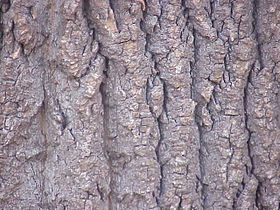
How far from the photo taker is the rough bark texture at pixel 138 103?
158 centimetres

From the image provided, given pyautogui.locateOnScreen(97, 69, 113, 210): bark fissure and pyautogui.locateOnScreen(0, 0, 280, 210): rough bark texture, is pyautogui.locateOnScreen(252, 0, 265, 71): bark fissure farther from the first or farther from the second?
pyautogui.locateOnScreen(97, 69, 113, 210): bark fissure

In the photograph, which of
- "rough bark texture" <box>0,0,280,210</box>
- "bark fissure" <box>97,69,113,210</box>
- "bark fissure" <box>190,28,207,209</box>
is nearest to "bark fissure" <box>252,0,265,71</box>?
"rough bark texture" <box>0,0,280,210</box>

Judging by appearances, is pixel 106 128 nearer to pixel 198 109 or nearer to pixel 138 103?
pixel 138 103

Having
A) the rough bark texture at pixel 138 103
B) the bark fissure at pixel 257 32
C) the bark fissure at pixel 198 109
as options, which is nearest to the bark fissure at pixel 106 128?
the rough bark texture at pixel 138 103

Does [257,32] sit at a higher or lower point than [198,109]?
higher

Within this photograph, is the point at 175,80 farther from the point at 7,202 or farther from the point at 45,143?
the point at 7,202

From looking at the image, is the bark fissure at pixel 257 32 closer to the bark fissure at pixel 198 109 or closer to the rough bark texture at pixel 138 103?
the rough bark texture at pixel 138 103

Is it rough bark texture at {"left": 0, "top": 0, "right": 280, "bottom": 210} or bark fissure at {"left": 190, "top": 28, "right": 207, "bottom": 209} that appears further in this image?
bark fissure at {"left": 190, "top": 28, "right": 207, "bottom": 209}

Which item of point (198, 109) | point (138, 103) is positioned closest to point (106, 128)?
point (138, 103)

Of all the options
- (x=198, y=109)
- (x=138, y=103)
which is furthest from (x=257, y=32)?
(x=138, y=103)

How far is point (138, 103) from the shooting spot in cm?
164

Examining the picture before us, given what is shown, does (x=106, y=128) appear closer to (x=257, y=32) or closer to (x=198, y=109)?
(x=198, y=109)

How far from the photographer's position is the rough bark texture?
1575mm

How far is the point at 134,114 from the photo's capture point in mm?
1642
